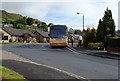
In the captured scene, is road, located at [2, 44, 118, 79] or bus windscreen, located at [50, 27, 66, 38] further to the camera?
bus windscreen, located at [50, 27, 66, 38]

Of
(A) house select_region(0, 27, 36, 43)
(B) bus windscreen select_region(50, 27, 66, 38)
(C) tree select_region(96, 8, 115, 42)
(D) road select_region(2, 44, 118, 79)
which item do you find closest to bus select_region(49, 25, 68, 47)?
(B) bus windscreen select_region(50, 27, 66, 38)

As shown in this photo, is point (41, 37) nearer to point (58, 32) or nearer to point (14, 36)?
point (14, 36)

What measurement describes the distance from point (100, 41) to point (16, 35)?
65961 mm

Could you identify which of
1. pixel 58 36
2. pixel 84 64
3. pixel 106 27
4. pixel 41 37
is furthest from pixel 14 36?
pixel 84 64

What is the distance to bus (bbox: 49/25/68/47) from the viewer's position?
1613 inches

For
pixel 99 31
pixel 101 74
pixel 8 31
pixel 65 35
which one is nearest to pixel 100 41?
pixel 99 31

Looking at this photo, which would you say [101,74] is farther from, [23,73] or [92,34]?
[92,34]

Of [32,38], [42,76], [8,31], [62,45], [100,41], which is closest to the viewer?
[42,76]

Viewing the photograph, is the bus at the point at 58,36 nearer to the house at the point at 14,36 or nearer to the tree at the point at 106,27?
the tree at the point at 106,27

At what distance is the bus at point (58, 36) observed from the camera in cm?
4097

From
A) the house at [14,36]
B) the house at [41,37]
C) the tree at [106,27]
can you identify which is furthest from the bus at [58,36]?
the house at [41,37]

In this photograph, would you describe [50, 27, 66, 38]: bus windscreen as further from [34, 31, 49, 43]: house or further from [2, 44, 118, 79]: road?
[34, 31, 49, 43]: house

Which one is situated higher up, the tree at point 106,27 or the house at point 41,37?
the tree at point 106,27

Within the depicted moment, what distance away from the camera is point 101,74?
1656cm
